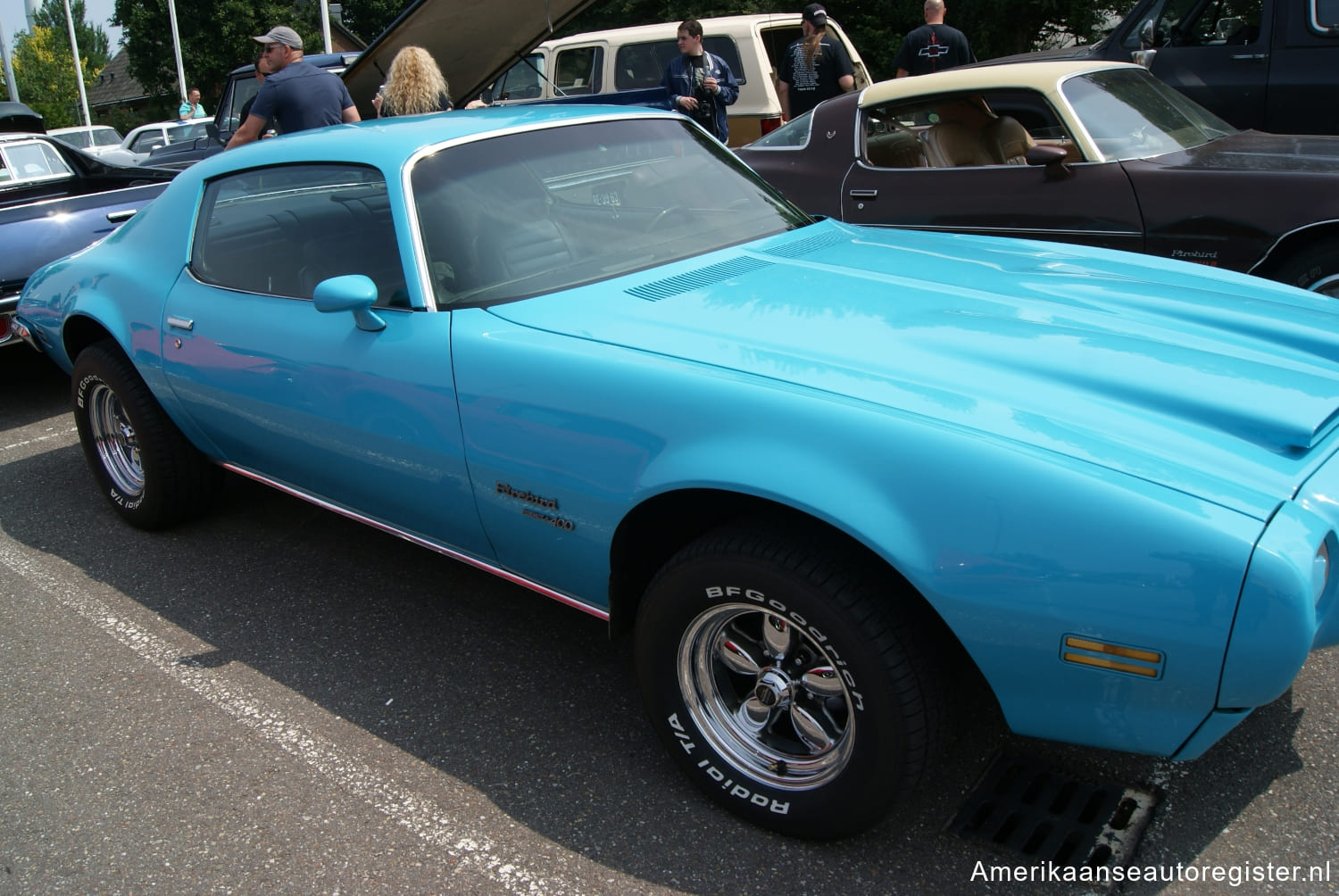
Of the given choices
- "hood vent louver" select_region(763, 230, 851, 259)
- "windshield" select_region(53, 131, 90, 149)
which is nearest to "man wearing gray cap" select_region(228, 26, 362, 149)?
"hood vent louver" select_region(763, 230, 851, 259)

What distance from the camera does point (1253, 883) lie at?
81.4 inches

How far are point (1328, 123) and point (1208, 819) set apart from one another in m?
5.67

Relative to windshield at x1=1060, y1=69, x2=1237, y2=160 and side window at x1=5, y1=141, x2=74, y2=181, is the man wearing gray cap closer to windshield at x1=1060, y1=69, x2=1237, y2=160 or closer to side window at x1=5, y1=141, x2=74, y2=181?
side window at x1=5, y1=141, x2=74, y2=181

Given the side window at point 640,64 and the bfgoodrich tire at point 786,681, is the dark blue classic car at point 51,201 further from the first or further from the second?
the side window at point 640,64

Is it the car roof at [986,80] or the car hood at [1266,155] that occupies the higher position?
the car roof at [986,80]

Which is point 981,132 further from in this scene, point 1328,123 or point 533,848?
point 533,848

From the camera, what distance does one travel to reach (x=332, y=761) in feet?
8.76

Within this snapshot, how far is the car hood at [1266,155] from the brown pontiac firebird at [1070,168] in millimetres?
11

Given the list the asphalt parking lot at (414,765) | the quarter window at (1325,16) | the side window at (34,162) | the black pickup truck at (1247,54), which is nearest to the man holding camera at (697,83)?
the black pickup truck at (1247,54)

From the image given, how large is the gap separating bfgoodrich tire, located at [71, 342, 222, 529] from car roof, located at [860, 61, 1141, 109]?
3.77 m

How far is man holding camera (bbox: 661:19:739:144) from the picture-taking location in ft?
25.7

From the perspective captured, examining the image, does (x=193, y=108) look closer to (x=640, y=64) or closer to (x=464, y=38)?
(x=640, y=64)

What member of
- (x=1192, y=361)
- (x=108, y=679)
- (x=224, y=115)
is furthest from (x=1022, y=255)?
(x=224, y=115)

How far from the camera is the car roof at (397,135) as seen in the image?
3.04 meters
